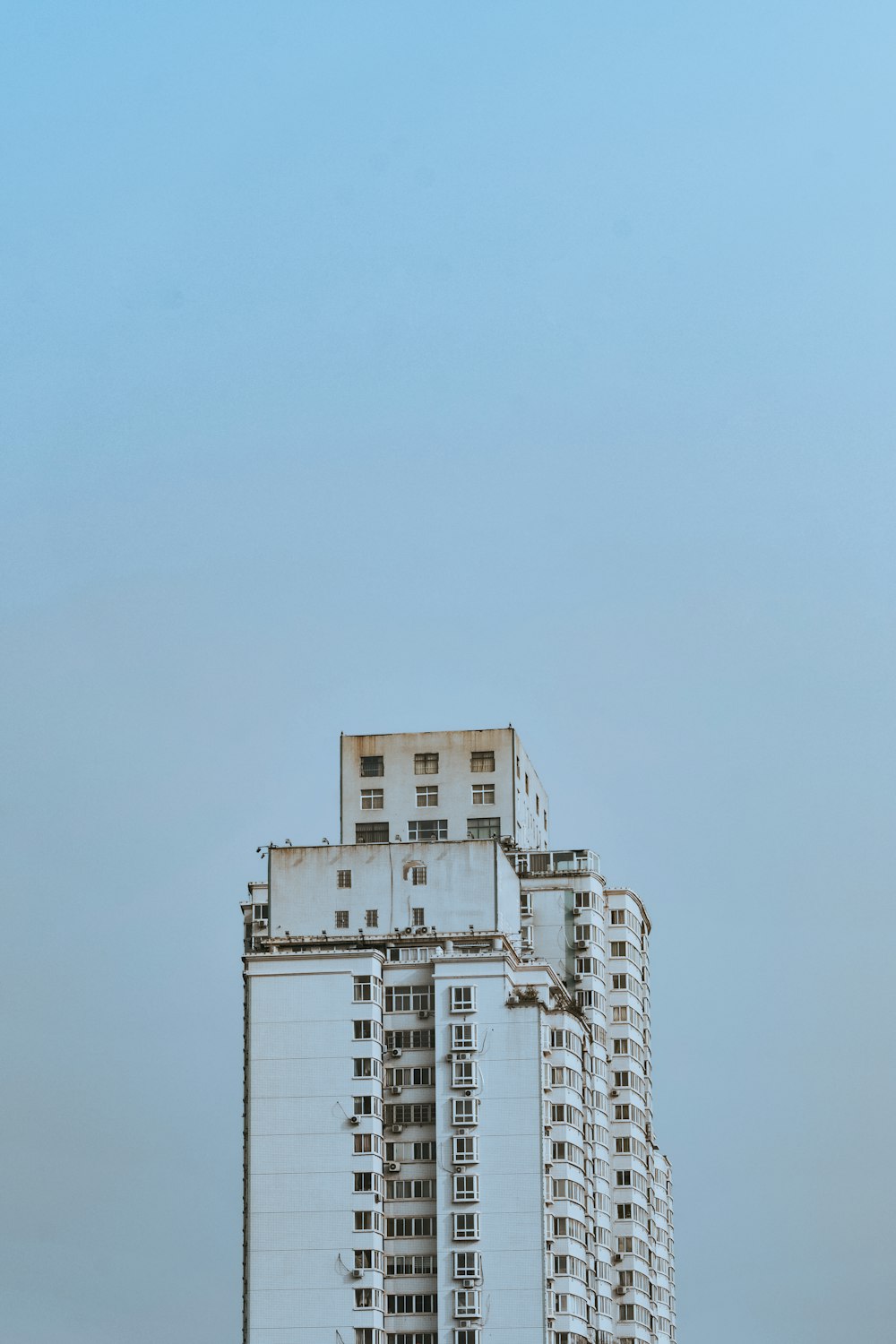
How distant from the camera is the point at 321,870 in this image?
131 m

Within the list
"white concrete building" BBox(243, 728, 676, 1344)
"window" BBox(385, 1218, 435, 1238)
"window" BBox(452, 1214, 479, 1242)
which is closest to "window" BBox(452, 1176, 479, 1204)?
"white concrete building" BBox(243, 728, 676, 1344)

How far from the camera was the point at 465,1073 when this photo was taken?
12169 centimetres

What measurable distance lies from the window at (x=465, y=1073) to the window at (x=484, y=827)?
73.6 feet

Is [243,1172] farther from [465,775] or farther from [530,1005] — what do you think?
[465,775]

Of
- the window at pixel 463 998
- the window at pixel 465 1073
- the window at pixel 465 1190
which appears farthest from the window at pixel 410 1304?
the window at pixel 463 998

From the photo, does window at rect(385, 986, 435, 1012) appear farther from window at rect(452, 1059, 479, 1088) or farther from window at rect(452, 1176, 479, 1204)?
window at rect(452, 1176, 479, 1204)

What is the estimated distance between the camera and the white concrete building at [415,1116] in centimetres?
11762

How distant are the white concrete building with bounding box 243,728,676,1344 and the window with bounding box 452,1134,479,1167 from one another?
0.33ft

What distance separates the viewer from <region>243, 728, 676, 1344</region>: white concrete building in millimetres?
117625

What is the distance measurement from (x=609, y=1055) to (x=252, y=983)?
3037 cm

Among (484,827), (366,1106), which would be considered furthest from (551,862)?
(366,1106)

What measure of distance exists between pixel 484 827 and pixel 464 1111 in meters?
24.9

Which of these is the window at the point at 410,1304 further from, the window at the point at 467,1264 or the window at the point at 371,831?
the window at the point at 371,831

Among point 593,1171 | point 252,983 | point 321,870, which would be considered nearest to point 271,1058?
point 252,983
